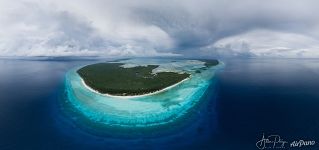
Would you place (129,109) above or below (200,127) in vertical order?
above

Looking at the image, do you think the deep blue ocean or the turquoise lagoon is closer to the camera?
the deep blue ocean

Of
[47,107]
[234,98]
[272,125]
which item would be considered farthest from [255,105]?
[47,107]

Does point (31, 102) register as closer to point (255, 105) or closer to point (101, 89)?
point (101, 89)

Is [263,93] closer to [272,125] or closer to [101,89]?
[272,125]

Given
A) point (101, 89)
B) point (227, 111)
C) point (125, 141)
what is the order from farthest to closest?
point (101, 89)
point (227, 111)
point (125, 141)

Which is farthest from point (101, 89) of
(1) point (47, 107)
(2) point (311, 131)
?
(2) point (311, 131)

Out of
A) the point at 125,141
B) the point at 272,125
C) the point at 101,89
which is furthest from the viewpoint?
the point at 101,89

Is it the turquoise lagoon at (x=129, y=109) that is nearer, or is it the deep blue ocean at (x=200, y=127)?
the deep blue ocean at (x=200, y=127)

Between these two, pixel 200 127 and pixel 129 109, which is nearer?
pixel 200 127

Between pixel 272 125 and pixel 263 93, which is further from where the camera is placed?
pixel 263 93
